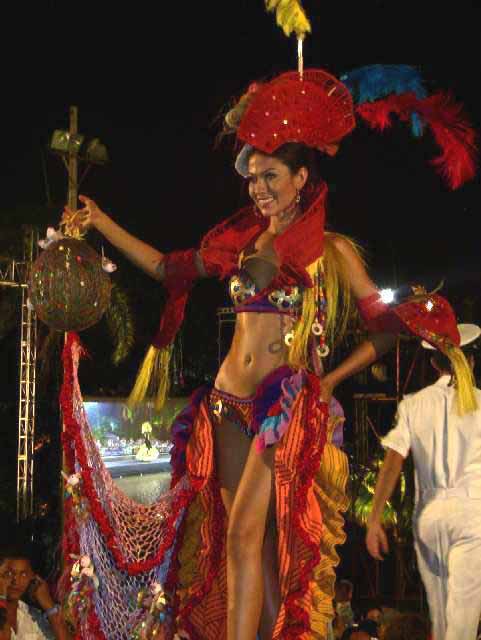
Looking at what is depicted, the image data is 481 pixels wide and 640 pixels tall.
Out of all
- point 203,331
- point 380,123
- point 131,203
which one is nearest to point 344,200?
point 131,203

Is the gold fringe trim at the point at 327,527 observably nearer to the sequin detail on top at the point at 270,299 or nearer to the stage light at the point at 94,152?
the sequin detail on top at the point at 270,299

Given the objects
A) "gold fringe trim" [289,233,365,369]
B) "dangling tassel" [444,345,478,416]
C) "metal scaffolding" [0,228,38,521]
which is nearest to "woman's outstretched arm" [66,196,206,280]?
"gold fringe trim" [289,233,365,369]

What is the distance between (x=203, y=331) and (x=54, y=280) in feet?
27.4

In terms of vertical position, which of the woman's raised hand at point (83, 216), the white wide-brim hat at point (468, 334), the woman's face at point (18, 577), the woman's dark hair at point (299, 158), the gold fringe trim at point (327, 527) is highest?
the woman's dark hair at point (299, 158)

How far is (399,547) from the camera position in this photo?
8.48 m

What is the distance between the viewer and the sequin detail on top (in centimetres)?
351

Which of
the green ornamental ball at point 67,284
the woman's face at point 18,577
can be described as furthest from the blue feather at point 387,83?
the woman's face at point 18,577

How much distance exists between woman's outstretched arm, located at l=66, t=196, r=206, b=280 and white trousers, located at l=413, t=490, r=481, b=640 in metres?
1.29

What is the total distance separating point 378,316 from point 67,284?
1160 mm

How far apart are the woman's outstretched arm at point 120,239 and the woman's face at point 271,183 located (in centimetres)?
37

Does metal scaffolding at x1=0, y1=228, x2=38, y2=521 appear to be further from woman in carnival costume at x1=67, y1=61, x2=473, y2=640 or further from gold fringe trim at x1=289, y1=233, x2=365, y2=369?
gold fringe trim at x1=289, y1=233, x2=365, y2=369

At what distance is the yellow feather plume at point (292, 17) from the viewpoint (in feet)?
12.2

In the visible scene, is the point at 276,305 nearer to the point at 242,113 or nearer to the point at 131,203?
the point at 242,113

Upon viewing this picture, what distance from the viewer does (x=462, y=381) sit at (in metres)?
3.83
